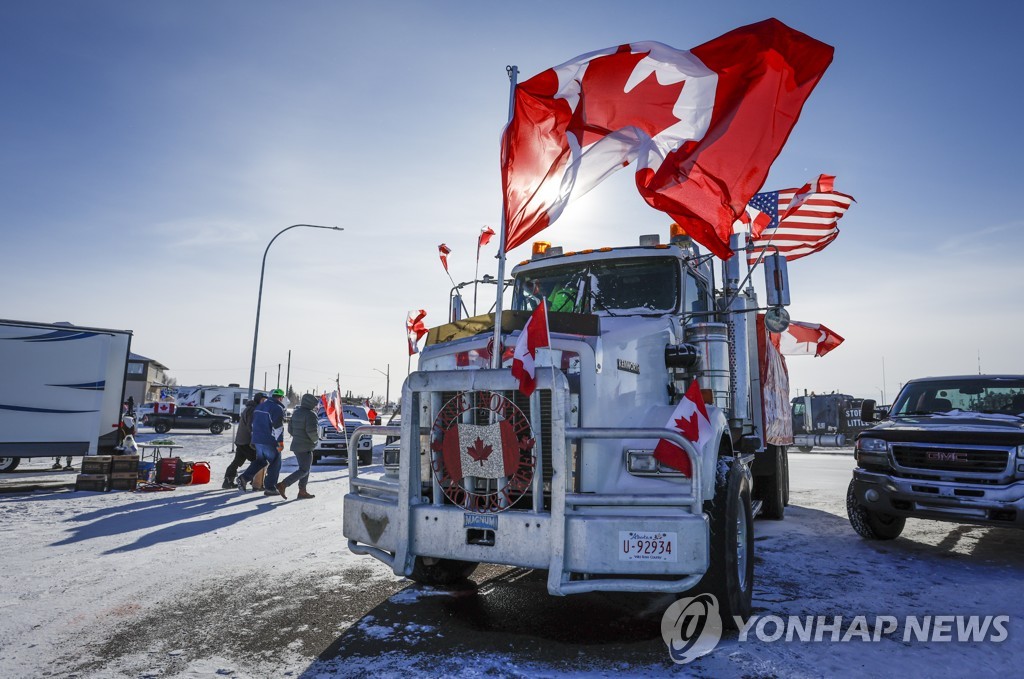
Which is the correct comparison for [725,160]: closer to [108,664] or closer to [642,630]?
[642,630]

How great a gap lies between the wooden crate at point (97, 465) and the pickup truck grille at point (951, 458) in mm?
11777

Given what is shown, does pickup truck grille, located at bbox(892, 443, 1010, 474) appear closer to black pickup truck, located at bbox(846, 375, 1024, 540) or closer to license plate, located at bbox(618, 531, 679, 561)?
black pickup truck, located at bbox(846, 375, 1024, 540)

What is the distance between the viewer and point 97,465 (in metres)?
10.8

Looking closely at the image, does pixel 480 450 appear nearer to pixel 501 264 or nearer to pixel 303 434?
pixel 501 264

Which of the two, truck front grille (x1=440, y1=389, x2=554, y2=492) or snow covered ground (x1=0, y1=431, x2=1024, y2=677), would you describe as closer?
snow covered ground (x1=0, y1=431, x2=1024, y2=677)

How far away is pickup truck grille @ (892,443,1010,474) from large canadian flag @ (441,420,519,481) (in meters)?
5.04

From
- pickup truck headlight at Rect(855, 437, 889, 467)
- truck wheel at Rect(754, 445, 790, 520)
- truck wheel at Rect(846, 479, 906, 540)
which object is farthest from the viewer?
truck wheel at Rect(754, 445, 790, 520)

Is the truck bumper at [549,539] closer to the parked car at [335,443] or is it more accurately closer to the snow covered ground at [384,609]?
the snow covered ground at [384,609]

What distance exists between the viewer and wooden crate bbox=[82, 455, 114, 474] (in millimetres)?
10766

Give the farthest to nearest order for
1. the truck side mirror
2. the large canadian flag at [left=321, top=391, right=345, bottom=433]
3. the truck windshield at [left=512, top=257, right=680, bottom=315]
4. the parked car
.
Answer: the parked car, the large canadian flag at [left=321, top=391, right=345, bottom=433], the truck windshield at [left=512, top=257, right=680, bottom=315], the truck side mirror

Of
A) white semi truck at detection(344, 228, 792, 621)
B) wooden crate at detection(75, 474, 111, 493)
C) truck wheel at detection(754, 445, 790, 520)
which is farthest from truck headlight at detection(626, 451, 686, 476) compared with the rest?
wooden crate at detection(75, 474, 111, 493)

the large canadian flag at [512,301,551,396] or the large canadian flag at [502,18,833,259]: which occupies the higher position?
the large canadian flag at [502,18,833,259]

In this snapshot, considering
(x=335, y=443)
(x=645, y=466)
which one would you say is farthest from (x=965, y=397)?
(x=335, y=443)

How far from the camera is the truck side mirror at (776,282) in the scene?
4770 millimetres
